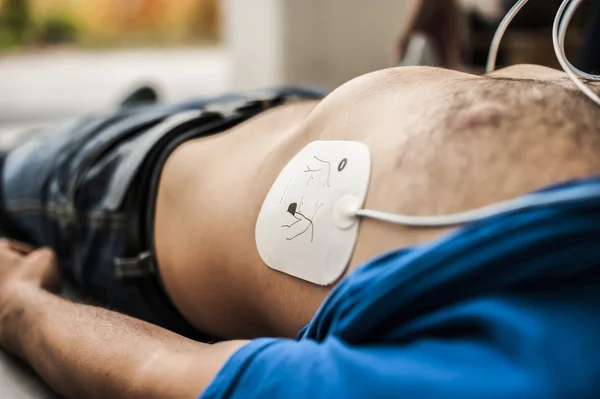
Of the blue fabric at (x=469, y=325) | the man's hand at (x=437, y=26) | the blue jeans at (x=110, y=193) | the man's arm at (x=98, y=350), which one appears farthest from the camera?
the man's hand at (x=437, y=26)

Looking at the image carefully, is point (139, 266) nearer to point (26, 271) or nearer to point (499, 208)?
point (26, 271)

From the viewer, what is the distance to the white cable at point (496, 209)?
375 millimetres

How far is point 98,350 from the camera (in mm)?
531

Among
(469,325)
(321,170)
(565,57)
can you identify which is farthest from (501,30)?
(469,325)

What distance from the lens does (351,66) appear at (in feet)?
8.20

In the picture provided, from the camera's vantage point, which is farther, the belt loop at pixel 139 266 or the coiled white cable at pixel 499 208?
the belt loop at pixel 139 266

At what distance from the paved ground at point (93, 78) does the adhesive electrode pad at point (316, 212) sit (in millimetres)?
2018

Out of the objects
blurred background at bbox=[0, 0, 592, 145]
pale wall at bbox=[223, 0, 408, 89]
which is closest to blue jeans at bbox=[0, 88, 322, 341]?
blurred background at bbox=[0, 0, 592, 145]

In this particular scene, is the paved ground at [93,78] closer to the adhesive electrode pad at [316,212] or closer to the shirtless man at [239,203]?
the shirtless man at [239,203]

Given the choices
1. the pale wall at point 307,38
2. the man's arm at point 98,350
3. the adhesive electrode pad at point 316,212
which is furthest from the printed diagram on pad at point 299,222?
the pale wall at point 307,38

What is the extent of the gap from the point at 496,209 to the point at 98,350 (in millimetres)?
346

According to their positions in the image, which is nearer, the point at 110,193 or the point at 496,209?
the point at 496,209

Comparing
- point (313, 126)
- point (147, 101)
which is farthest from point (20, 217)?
point (313, 126)

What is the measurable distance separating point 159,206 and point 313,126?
254 mm
